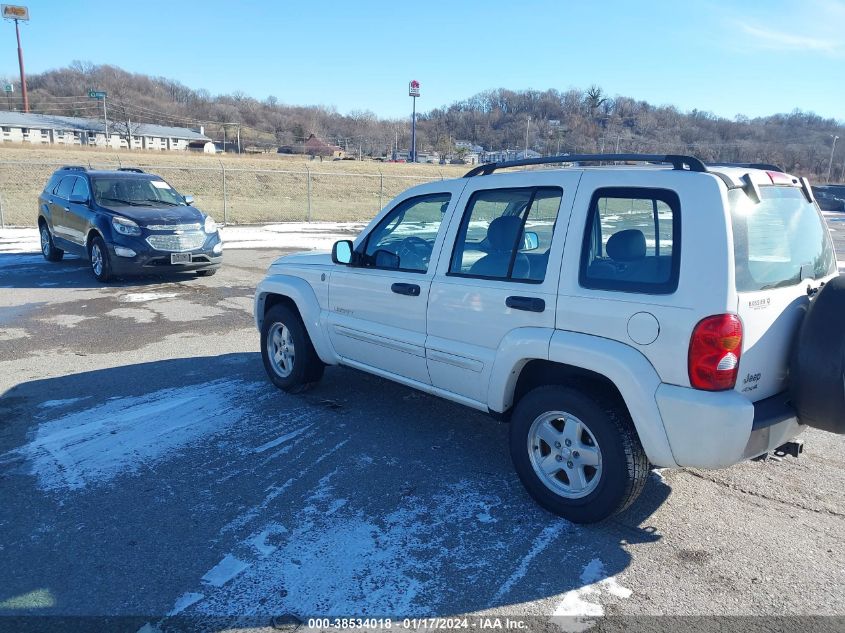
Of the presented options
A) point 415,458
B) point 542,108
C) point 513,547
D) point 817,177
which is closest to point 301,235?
point 415,458

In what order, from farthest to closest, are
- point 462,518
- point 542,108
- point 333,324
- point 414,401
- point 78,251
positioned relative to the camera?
point 542,108 → point 78,251 → point 414,401 → point 333,324 → point 462,518

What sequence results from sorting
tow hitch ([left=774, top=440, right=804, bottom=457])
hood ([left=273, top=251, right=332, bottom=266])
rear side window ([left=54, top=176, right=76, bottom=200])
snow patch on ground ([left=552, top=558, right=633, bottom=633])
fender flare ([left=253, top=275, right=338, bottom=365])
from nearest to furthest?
1. snow patch on ground ([left=552, top=558, right=633, bottom=633])
2. tow hitch ([left=774, top=440, right=804, bottom=457])
3. fender flare ([left=253, top=275, right=338, bottom=365])
4. hood ([left=273, top=251, right=332, bottom=266])
5. rear side window ([left=54, top=176, right=76, bottom=200])

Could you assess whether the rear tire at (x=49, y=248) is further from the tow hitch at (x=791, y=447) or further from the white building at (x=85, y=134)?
the white building at (x=85, y=134)

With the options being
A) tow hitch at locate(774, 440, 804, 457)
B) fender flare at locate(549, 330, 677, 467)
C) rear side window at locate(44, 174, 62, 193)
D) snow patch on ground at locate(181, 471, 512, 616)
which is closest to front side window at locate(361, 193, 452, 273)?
fender flare at locate(549, 330, 677, 467)

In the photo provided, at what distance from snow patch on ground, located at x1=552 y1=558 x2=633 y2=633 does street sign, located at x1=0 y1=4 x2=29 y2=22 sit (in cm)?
13020

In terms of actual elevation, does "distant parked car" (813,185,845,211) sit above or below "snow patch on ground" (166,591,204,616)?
above

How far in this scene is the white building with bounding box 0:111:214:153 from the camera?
9906 cm

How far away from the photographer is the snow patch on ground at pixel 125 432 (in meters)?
4.14

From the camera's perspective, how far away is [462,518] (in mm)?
3633

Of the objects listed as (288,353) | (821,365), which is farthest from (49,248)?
(821,365)

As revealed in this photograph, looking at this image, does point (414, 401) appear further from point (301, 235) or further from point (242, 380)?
point (301, 235)

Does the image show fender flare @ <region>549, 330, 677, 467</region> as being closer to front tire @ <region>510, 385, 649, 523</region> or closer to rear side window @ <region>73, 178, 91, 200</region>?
front tire @ <region>510, 385, 649, 523</region>

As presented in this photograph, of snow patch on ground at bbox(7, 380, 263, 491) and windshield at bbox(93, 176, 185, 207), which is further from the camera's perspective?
windshield at bbox(93, 176, 185, 207)

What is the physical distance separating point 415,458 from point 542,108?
259ft
